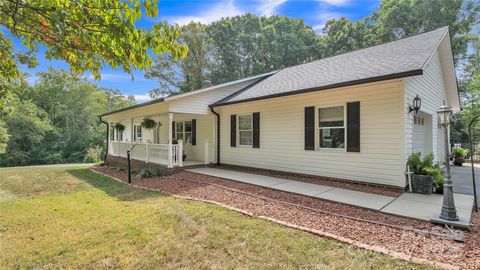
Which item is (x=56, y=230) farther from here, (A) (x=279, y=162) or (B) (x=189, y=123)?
(B) (x=189, y=123)

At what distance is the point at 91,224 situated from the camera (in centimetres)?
430

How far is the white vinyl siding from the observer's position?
20.4 feet

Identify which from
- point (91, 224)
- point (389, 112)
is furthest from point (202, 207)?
point (389, 112)

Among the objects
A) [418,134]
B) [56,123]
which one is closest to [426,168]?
[418,134]

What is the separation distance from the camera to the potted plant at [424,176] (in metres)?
5.91

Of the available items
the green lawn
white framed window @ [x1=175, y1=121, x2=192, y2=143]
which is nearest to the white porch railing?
white framed window @ [x1=175, y1=121, x2=192, y2=143]

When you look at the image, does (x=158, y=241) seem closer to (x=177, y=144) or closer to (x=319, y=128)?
(x=319, y=128)

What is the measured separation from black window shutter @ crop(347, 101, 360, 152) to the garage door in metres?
2.25

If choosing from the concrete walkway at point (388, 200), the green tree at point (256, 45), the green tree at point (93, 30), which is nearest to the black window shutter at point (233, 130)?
the concrete walkway at point (388, 200)

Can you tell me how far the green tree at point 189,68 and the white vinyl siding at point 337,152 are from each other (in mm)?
17959

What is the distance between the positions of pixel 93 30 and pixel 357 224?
15.2 ft

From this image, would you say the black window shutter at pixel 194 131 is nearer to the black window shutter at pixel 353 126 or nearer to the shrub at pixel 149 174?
the shrub at pixel 149 174

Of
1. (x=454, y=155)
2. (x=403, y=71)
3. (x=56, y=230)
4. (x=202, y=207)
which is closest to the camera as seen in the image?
(x=56, y=230)

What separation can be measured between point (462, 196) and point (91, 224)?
8.05 metres
